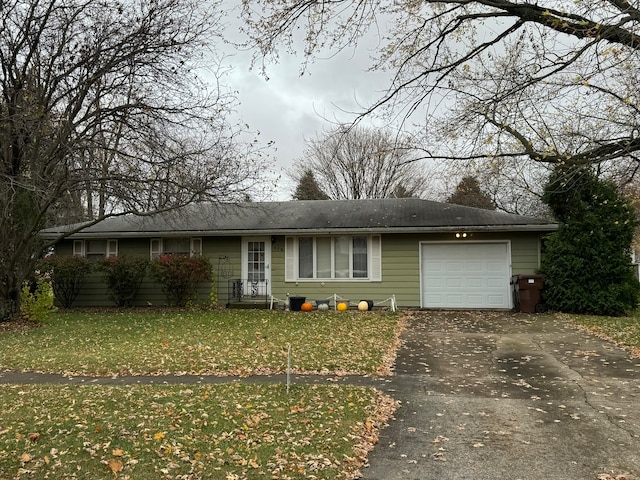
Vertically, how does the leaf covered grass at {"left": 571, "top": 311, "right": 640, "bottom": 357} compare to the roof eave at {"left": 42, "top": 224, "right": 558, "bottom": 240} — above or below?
below

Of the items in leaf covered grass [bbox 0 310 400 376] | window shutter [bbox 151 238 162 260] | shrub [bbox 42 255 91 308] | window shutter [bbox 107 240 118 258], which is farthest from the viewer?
window shutter [bbox 107 240 118 258]

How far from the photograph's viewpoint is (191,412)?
518 centimetres

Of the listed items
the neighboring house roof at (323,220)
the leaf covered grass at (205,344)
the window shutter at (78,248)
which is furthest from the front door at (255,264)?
the window shutter at (78,248)

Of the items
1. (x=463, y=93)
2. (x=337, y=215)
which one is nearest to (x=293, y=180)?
(x=337, y=215)

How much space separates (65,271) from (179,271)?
403cm

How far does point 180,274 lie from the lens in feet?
48.9

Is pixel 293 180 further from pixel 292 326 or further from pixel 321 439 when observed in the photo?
pixel 321 439

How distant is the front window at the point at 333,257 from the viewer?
15365mm

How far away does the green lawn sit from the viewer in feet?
12.9

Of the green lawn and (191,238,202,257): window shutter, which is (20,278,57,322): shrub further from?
(191,238,202,257): window shutter

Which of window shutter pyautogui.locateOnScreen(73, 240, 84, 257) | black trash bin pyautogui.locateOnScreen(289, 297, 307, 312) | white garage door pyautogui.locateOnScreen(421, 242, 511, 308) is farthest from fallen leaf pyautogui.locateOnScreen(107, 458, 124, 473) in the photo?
window shutter pyautogui.locateOnScreen(73, 240, 84, 257)

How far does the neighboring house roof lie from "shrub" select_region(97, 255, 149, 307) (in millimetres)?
1140

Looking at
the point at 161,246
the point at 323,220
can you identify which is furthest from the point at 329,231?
the point at 161,246

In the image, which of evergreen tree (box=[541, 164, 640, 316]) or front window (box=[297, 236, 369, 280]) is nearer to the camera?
evergreen tree (box=[541, 164, 640, 316])
